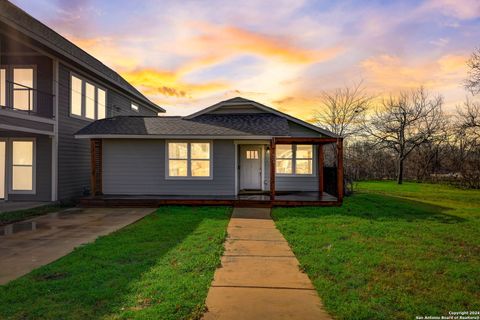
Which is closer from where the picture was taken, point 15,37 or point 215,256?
point 215,256

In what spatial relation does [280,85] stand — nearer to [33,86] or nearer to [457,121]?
[33,86]

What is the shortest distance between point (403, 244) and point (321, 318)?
3.90 m

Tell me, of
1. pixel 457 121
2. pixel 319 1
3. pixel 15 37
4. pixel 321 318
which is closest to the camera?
pixel 321 318

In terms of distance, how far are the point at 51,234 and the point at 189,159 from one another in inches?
237

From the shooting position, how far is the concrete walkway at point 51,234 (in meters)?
5.27

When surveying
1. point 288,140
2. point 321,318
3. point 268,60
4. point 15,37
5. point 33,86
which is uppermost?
point 268,60

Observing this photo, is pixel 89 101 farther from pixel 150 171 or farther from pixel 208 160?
pixel 208 160

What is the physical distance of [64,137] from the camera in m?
12.3

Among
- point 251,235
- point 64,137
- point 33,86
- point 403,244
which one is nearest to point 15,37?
point 33,86

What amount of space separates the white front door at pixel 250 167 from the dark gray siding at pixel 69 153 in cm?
685

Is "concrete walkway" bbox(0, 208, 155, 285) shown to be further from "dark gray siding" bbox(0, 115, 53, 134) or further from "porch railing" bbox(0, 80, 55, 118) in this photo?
"porch railing" bbox(0, 80, 55, 118)

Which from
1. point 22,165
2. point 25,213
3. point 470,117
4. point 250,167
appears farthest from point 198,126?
point 470,117

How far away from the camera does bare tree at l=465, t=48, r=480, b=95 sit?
777 inches

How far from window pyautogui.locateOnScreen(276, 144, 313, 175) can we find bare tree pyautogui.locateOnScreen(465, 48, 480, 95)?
13.6 metres
